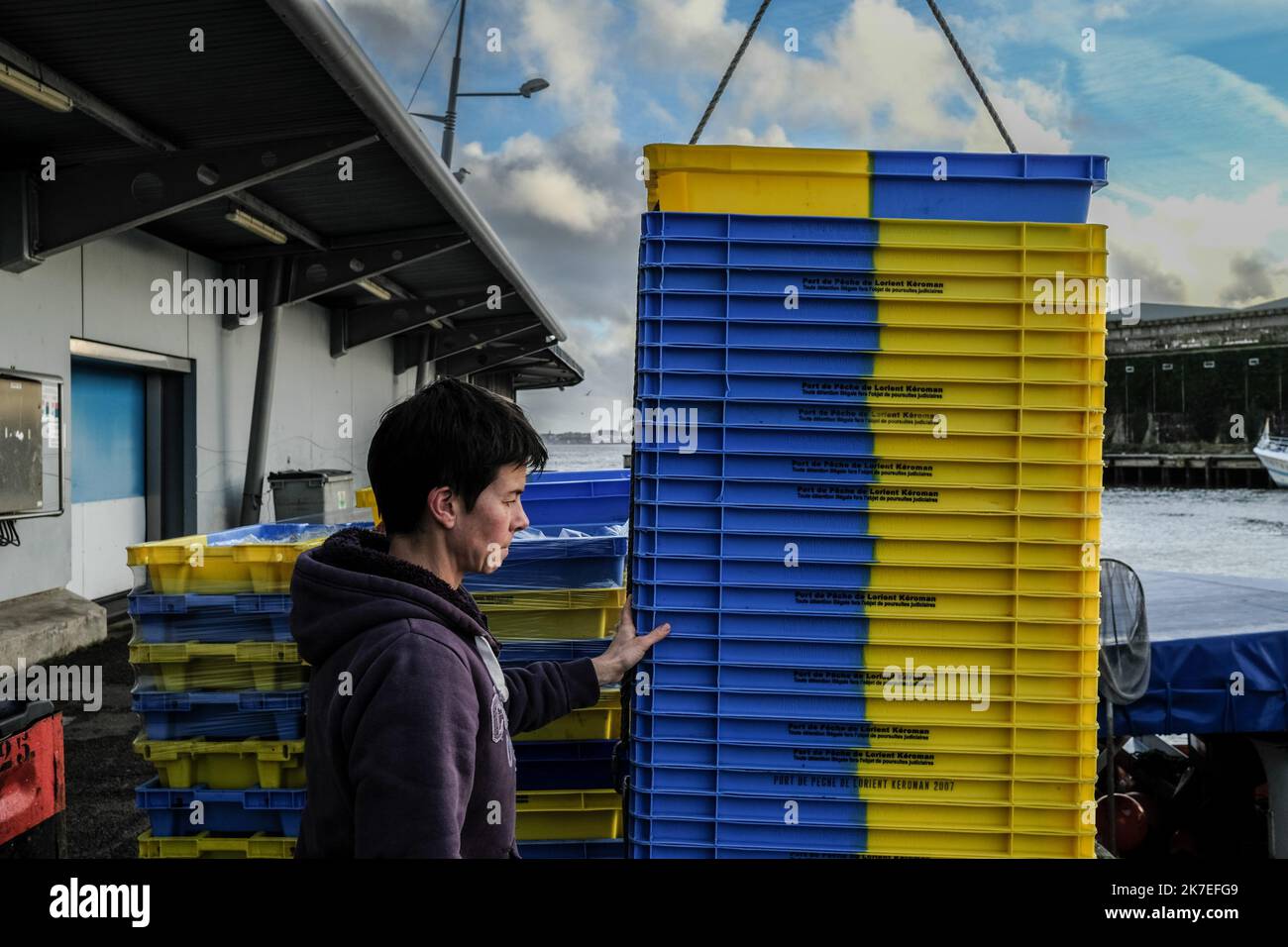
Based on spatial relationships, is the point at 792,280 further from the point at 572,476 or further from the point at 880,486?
the point at 572,476

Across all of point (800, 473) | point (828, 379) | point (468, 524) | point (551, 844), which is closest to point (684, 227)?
point (828, 379)

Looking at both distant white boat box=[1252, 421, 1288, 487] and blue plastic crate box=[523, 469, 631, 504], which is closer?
blue plastic crate box=[523, 469, 631, 504]

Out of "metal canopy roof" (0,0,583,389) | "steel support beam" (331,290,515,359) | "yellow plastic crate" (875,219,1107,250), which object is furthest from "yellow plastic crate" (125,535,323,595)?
"steel support beam" (331,290,515,359)

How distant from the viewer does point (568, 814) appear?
3.50 m

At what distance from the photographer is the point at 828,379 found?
2707 mm

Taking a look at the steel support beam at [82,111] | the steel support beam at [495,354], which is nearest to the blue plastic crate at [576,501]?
the steel support beam at [82,111]

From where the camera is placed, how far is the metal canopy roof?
6816 millimetres

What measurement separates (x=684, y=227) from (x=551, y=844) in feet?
7.35

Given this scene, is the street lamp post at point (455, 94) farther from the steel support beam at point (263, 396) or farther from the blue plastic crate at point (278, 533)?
the blue plastic crate at point (278, 533)

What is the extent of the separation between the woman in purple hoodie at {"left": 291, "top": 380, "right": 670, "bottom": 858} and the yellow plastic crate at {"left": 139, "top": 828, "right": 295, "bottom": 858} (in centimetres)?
206

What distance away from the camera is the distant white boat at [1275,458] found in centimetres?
5988

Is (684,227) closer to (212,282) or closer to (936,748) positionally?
(936,748)

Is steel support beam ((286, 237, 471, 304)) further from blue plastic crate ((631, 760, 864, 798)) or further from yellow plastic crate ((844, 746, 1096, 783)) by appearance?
yellow plastic crate ((844, 746, 1096, 783))

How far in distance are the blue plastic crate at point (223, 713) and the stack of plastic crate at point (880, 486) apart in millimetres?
1609
